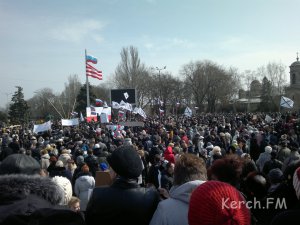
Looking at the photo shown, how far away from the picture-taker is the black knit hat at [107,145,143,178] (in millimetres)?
2947

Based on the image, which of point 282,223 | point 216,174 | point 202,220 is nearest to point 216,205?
point 202,220

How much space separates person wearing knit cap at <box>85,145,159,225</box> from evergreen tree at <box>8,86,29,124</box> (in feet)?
181

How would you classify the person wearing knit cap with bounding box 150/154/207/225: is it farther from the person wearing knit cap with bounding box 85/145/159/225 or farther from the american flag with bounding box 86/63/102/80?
the american flag with bounding box 86/63/102/80

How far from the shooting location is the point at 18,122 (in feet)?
A: 178

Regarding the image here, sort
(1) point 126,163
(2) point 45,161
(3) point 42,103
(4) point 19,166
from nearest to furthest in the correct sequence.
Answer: (4) point 19,166
(1) point 126,163
(2) point 45,161
(3) point 42,103

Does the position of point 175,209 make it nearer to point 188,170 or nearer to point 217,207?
point 188,170

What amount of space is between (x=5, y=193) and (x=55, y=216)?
555 millimetres

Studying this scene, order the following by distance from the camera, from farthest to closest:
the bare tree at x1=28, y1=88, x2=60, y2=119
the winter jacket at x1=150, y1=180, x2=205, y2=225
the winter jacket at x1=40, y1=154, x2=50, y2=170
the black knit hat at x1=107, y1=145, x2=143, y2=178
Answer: the bare tree at x1=28, y1=88, x2=60, y2=119 → the winter jacket at x1=40, y1=154, x2=50, y2=170 → the black knit hat at x1=107, y1=145, x2=143, y2=178 → the winter jacket at x1=150, y1=180, x2=205, y2=225

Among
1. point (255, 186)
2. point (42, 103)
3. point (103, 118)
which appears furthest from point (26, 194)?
point (42, 103)

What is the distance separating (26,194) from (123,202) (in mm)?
998

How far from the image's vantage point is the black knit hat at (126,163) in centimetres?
295

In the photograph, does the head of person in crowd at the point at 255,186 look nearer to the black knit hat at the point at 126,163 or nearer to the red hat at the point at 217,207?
the black knit hat at the point at 126,163

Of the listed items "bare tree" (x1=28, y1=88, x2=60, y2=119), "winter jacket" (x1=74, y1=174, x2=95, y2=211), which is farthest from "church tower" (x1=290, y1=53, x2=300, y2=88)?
"winter jacket" (x1=74, y1=174, x2=95, y2=211)

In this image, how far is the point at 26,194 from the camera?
196 centimetres
